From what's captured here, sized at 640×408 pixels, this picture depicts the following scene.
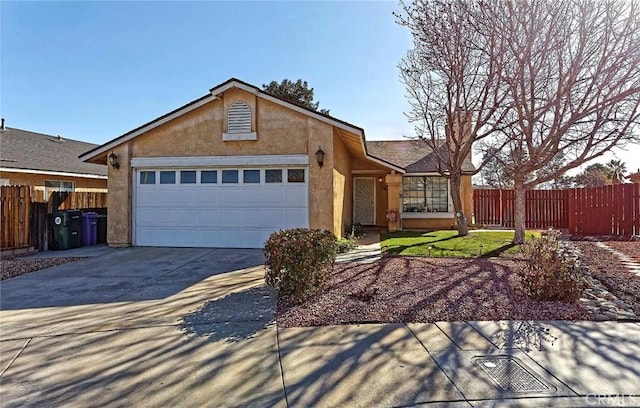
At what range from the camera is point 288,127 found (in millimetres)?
11219

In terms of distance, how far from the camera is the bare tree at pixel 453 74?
33.9 ft

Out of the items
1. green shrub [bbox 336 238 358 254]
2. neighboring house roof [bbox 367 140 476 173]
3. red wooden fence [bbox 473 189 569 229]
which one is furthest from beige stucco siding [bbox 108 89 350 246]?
red wooden fence [bbox 473 189 569 229]

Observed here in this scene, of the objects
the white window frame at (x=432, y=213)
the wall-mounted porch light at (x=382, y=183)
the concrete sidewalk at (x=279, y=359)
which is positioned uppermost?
the wall-mounted porch light at (x=382, y=183)

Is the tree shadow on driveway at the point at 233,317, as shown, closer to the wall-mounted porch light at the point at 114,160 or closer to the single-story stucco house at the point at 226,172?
the single-story stucco house at the point at 226,172

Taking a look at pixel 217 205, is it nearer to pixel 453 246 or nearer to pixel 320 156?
pixel 320 156

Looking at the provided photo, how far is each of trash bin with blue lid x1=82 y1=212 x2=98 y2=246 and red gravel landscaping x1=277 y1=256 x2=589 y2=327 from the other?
9.53m

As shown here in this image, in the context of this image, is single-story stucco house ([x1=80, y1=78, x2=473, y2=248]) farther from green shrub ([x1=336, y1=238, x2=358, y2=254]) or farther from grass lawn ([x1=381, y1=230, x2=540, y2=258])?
grass lawn ([x1=381, y1=230, x2=540, y2=258])

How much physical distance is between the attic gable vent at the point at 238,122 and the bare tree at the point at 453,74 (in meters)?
5.24

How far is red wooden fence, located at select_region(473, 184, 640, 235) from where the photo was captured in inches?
513

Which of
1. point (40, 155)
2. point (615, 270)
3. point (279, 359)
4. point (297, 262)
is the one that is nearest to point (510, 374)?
point (279, 359)

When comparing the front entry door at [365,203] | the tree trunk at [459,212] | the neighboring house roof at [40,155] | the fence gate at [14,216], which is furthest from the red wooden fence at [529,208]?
the neighboring house roof at [40,155]

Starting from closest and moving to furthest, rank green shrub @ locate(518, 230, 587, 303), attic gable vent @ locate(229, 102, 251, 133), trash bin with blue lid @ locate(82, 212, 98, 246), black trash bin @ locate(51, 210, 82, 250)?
green shrub @ locate(518, 230, 587, 303) < attic gable vent @ locate(229, 102, 251, 133) < black trash bin @ locate(51, 210, 82, 250) < trash bin with blue lid @ locate(82, 212, 98, 246)

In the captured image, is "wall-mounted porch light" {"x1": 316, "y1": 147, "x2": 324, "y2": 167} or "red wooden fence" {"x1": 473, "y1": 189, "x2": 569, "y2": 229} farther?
"red wooden fence" {"x1": 473, "y1": 189, "x2": 569, "y2": 229}

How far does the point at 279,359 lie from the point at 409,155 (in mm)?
→ 16675
